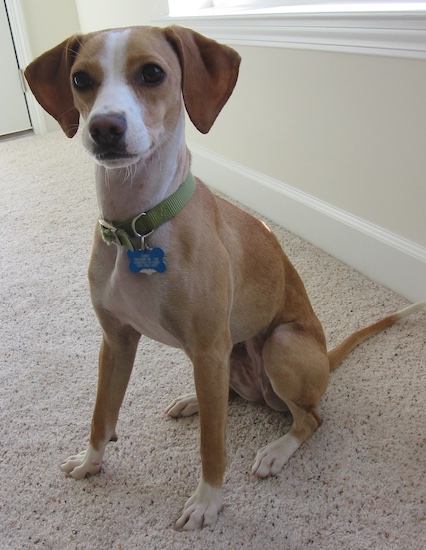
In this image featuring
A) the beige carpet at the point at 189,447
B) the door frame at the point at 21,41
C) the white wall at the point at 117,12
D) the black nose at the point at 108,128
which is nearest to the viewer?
the black nose at the point at 108,128

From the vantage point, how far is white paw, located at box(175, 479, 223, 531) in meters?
1.11

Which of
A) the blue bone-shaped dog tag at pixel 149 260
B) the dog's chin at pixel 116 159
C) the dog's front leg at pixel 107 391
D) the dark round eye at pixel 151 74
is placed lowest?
the dog's front leg at pixel 107 391

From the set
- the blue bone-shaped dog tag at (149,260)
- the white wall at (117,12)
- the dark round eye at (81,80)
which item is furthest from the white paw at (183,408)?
the white wall at (117,12)

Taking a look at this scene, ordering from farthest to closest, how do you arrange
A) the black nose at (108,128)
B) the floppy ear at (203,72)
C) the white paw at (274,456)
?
1. the white paw at (274,456)
2. the floppy ear at (203,72)
3. the black nose at (108,128)

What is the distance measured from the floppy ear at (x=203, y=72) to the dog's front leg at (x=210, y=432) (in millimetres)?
428

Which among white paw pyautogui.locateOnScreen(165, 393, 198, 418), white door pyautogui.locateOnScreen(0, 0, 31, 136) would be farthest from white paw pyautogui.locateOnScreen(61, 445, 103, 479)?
white door pyautogui.locateOnScreen(0, 0, 31, 136)

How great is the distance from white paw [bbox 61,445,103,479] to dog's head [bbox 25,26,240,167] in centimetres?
65

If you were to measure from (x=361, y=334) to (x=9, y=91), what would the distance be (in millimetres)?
3131

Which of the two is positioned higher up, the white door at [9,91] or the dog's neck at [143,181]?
the dog's neck at [143,181]

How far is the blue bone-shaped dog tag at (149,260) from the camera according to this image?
984 mm

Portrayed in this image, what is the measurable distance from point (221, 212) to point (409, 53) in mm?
758

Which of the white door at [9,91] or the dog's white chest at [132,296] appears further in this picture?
the white door at [9,91]

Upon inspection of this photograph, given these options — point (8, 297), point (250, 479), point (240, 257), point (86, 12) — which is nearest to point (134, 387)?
point (250, 479)

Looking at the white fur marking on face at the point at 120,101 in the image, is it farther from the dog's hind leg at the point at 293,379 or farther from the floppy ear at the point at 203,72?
the dog's hind leg at the point at 293,379
